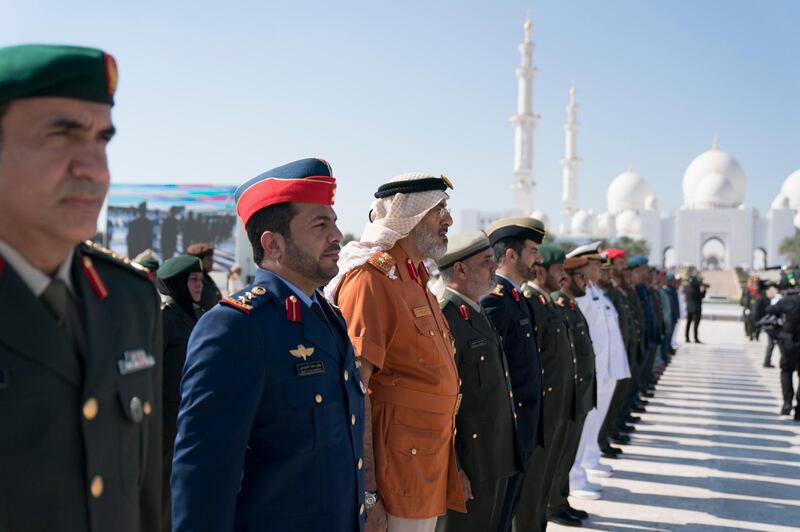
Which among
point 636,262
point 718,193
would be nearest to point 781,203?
point 718,193

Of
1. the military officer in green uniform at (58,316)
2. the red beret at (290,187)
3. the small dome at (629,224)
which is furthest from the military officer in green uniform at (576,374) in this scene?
the small dome at (629,224)

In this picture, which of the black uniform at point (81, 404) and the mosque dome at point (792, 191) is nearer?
the black uniform at point (81, 404)

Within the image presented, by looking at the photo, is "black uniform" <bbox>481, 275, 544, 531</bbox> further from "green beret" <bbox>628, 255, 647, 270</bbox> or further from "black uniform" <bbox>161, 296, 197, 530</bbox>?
"green beret" <bbox>628, 255, 647, 270</bbox>

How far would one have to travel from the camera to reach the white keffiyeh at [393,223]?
3184 millimetres

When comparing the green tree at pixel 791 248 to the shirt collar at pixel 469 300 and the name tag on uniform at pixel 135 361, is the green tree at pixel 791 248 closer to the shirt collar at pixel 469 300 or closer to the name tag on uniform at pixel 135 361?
the shirt collar at pixel 469 300

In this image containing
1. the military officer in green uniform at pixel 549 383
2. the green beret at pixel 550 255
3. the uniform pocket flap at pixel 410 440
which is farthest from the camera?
the green beret at pixel 550 255

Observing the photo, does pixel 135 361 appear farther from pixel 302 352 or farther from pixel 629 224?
pixel 629 224

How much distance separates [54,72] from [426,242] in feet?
7.13

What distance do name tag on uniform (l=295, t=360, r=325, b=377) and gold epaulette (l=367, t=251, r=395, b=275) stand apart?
0.88 m

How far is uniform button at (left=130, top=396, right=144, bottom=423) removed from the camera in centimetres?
138

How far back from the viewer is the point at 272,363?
6.97 feet

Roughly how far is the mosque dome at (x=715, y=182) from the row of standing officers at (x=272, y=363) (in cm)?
7099

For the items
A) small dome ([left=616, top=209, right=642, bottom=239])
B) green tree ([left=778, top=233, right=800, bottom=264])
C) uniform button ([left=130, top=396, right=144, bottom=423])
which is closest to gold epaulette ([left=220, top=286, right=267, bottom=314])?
uniform button ([left=130, top=396, right=144, bottom=423])

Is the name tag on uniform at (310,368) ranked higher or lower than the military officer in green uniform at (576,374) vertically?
higher
